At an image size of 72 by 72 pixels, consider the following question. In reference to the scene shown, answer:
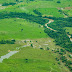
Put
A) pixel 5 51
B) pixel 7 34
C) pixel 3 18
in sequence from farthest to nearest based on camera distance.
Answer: pixel 3 18 < pixel 7 34 < pixel 5 51

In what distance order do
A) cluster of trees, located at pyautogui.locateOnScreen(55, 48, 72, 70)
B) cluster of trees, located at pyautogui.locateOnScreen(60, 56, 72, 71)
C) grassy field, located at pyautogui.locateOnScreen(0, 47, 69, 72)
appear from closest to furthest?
grassy field, located at pyautogui.locateOnScreen(0, 47, 69, 72), cluster of trees, located at pyautogui.locateOnScreen(60, 56, 72, 71), cluster of trees, located at pyautogui.locateOnScreen(55, 48, 72, 70)

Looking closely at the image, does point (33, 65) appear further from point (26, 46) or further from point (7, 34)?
point (7, 34)

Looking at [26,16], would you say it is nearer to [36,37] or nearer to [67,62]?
[36,37]

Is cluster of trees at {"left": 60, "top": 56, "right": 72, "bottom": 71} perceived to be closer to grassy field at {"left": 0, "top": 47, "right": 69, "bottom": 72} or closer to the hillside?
the hillside

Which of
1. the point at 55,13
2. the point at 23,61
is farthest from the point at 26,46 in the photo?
the point at 55,13

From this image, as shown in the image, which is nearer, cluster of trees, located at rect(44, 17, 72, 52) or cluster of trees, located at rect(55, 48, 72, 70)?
cluster of trees, located at rect(55, 48, 72, 70)

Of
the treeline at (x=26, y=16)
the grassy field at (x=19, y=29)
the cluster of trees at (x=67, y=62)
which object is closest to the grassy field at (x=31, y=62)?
the cluster of trees at (x=67, y=62)

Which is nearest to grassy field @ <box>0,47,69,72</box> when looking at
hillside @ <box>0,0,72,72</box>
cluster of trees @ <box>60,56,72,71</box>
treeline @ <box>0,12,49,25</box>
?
hillside @ <box>0,0,72,72</box>

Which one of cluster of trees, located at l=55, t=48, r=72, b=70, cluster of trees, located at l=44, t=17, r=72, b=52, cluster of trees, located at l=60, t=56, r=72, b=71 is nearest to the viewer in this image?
cluster of trees, located at l=60, t=56, r=72, b=71

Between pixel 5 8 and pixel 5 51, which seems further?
pixel 5 8

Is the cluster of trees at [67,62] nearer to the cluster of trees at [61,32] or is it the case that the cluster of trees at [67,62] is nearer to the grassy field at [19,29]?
the cluster of trees at [61,32]

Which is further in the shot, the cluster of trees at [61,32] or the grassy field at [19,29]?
the grassy field at [19,29]
